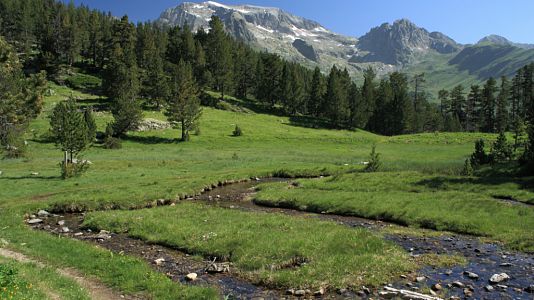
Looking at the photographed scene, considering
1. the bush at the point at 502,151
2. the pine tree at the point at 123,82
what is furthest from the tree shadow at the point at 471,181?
the pine tree at the point at 123,82

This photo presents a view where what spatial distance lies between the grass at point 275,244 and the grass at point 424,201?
6.12 m

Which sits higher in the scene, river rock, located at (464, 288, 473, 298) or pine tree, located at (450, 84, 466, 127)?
pine tree, located at (450, 84, 466, 127)

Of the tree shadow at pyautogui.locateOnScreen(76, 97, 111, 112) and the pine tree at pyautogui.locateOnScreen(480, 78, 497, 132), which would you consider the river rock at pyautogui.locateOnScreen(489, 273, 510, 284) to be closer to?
the tree shadow at pyautogui.locateOnScreen(76, 97, 111, 112)

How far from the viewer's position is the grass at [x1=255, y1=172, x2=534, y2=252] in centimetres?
2477

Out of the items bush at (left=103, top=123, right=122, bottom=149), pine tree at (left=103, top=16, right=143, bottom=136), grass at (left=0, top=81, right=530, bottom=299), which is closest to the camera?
grass at (left=0, top=81, right=530, bottom=299)

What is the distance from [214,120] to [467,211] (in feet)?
267

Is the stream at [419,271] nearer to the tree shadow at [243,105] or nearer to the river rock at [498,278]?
the river rock at [498,278]

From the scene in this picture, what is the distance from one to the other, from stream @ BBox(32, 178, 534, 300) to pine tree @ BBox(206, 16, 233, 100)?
342ft

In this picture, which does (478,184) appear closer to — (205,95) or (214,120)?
(214,120)

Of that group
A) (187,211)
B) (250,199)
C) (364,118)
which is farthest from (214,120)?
(187,211)

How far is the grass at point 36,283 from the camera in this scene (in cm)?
1252

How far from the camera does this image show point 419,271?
17.7 meters

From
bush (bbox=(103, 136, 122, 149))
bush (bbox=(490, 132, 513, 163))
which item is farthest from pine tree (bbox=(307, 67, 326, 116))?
bush (bbox=(490, 132, 513, 163))

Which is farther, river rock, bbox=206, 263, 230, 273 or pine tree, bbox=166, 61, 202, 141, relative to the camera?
pine tree, bbox=166, 61, 202, 141
